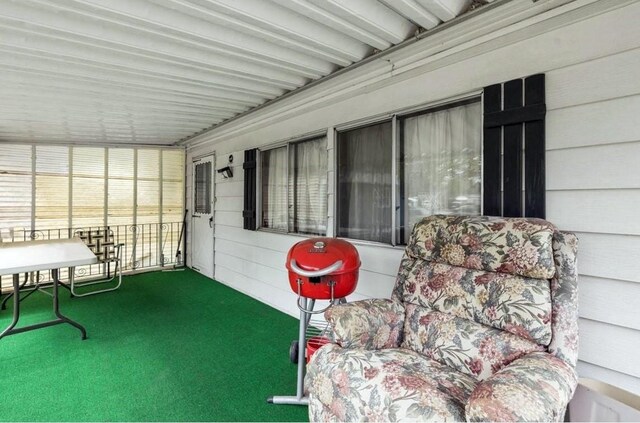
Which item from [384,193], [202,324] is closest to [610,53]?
[384,193]

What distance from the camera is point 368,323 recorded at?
1664mm

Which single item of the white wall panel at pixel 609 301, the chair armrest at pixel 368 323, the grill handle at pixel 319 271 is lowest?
the chair armrest at pixel 368 323

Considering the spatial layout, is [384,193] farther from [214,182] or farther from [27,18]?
[214,182]

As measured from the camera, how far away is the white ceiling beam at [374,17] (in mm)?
1875

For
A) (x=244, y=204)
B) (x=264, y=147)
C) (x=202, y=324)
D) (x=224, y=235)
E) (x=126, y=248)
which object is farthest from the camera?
(x=126, y=248)

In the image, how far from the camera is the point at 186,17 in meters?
2.01

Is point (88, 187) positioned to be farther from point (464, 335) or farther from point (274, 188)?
point (464, 335)

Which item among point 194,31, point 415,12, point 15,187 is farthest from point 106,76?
point 15,187

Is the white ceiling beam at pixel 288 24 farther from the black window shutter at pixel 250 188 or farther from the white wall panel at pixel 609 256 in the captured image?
the black window shutter at pixel 250 188

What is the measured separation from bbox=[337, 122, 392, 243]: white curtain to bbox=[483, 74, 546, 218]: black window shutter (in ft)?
2.72

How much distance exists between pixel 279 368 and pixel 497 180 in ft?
6.79

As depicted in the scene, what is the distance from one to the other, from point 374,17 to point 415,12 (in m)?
0.25

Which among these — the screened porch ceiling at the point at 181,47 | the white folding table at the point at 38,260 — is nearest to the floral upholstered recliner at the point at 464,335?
the screened porch ceiling at the point at 181,47

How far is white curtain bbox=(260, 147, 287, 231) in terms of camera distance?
3.87 meters
